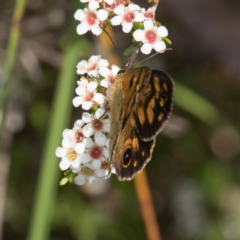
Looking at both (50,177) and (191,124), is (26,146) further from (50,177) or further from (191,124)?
(50,177)

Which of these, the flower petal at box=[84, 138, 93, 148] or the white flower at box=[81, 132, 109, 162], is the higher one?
the flower petal at box=[84, 138, 93, 148]

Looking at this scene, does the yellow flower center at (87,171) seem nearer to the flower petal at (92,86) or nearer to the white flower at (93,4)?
the flower petal at (92,86)

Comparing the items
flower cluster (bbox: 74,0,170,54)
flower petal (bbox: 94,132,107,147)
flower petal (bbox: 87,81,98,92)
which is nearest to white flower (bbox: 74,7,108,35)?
flower cluster (bbox: 74,0,170,54)

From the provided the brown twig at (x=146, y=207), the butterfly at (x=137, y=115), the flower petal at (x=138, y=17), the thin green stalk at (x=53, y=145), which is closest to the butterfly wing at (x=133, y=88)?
the butterfly at (x=137, y=115)

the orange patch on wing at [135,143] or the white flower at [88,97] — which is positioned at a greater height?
the white flower at [88,97]

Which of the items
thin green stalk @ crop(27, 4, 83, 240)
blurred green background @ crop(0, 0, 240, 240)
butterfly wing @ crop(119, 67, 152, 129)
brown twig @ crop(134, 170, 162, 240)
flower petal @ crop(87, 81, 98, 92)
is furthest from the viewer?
blurred green background @ crop(0, 0, 240, 240)

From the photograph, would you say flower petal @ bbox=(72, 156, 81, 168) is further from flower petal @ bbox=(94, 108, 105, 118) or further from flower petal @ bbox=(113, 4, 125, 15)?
flower petal @ bbox=(113, 4, 125, 15)

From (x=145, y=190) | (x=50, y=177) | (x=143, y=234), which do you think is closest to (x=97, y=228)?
(x=143, y=234)
